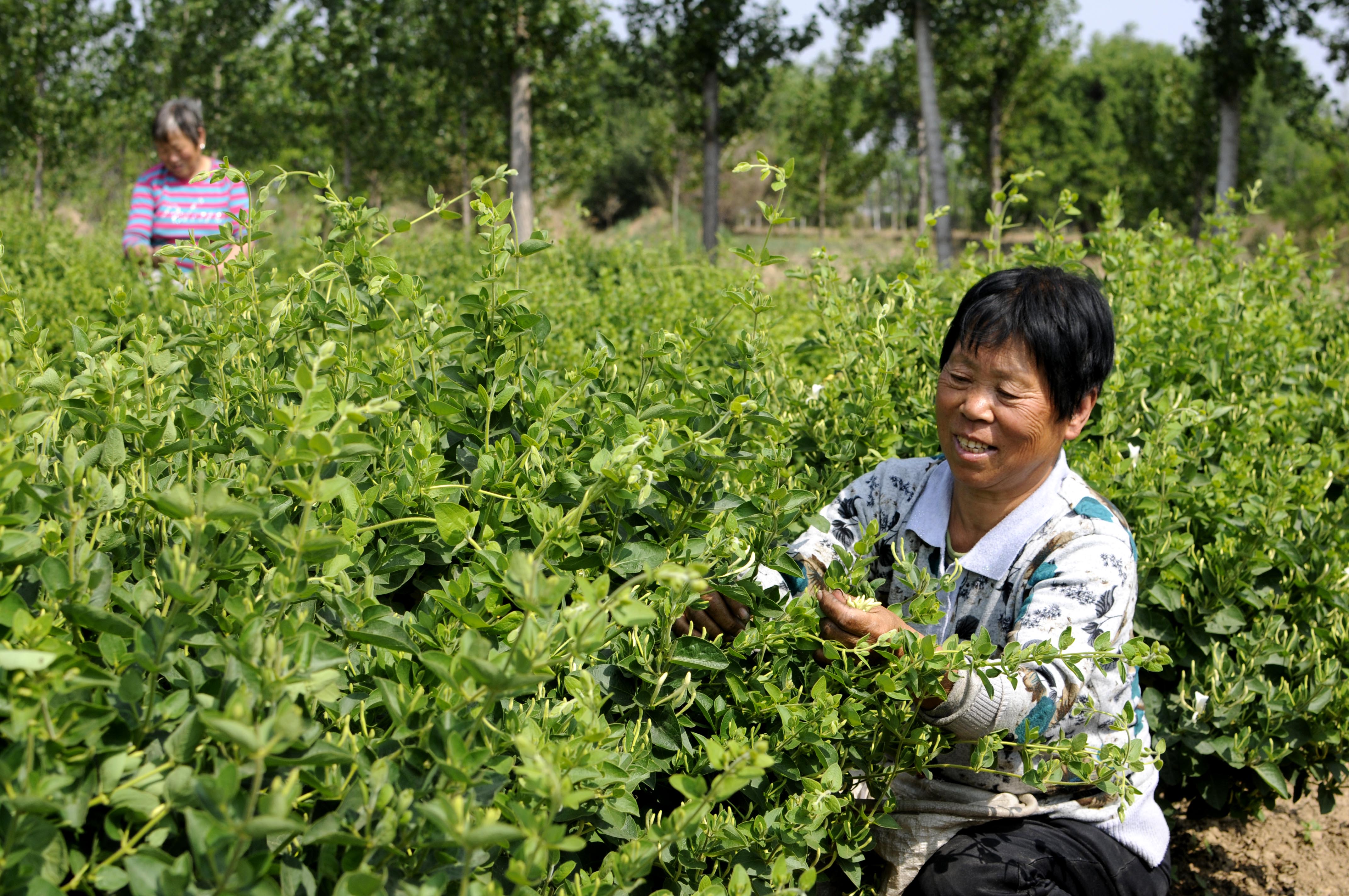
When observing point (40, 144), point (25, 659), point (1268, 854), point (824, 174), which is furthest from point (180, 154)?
point (824, 174)

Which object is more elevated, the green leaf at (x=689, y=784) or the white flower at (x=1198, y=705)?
the green leaf at (x=689, y=784)

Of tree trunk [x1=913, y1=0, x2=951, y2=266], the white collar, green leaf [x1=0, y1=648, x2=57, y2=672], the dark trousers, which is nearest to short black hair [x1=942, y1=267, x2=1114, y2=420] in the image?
the white collar

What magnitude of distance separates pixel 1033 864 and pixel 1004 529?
2.17ft

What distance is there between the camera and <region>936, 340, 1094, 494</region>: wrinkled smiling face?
85.0 inches

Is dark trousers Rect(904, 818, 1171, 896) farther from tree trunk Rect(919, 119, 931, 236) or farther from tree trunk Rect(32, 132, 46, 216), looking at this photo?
tree trunk Rect(919, 119, 931, 236)

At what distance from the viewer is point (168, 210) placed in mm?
5363

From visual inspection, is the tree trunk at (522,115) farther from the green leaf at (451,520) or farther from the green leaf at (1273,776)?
the green leaf at (451,520)

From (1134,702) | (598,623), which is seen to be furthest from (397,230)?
(1134,702)

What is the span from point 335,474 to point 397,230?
58 centimetres

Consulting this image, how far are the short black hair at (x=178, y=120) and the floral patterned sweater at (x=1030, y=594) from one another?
441cm

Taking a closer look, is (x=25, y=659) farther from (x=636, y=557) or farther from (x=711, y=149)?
(x=711, y=149)

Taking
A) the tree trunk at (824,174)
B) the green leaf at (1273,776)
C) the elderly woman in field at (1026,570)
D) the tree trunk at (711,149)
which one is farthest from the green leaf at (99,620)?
the tree trunk at (824,174)

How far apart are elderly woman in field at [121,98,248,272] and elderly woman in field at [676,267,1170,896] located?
4.24m

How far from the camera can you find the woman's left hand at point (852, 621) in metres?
1.75
